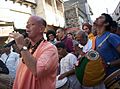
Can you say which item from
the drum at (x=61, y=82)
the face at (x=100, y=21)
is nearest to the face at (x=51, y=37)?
the drum at (x=61, y=82)

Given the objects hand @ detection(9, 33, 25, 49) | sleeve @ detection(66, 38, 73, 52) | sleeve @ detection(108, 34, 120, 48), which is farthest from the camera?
sleeve @ detection(66, 38, 73, 52)

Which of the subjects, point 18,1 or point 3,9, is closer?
point 3,9

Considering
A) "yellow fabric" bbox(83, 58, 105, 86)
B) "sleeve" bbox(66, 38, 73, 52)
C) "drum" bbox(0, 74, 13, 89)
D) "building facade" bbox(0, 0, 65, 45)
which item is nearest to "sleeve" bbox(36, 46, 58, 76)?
"drum" bbox(0, 74, 13, 89)

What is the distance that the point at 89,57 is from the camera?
4.62 metres

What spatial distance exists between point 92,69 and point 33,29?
3.89 ft

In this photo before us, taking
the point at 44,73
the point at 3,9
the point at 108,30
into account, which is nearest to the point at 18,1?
the point at 3,9

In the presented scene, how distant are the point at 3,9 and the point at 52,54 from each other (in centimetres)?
1593

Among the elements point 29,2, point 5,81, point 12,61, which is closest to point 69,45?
point 12,61

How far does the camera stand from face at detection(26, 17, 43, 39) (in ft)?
12.3

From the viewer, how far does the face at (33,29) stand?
148 inches

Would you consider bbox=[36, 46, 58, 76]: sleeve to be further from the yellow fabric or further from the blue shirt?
the blue shirt

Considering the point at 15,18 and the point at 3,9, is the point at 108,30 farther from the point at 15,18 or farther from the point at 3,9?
the point at 15,18

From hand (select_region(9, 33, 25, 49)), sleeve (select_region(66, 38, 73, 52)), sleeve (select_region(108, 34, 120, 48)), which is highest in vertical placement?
hand (select_region(9, 33, 25, 49))

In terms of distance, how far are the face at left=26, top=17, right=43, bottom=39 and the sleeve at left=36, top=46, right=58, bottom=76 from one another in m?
0.23
